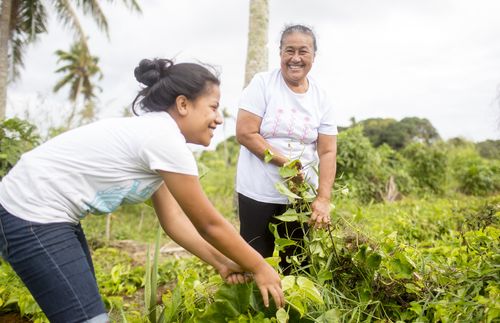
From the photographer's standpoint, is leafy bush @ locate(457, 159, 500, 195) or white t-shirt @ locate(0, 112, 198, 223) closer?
white t-shirt @ locate(0, 112, 198, 223)

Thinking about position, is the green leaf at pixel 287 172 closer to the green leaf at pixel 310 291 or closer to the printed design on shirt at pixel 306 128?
the printed design on shirt at pixel 306 128

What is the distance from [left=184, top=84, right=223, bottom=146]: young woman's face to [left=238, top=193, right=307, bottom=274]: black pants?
0.77 meters

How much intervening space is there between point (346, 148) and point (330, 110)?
22.1ft

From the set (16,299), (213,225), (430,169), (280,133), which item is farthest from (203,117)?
(430,169)

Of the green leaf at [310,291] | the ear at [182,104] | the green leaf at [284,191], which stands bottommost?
the green leaf at [310,291]

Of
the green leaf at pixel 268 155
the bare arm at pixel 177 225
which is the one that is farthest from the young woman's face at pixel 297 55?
the bare arm at pixel 177 225

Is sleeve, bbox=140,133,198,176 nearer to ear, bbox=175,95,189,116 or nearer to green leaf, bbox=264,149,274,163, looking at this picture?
ear, bbox=175,95,189,116

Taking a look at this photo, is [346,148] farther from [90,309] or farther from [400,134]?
[400,134]

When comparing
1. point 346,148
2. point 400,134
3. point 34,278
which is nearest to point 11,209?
point 34,278

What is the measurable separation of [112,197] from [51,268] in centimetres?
31

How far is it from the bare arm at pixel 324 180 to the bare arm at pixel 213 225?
604 millimetres

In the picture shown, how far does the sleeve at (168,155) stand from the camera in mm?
1461

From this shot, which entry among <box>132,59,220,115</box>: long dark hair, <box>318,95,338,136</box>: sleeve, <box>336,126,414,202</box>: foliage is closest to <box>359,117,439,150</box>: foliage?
<box>336,126,414,202</box>: foliage

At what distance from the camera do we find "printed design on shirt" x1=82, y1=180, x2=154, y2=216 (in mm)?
1575
